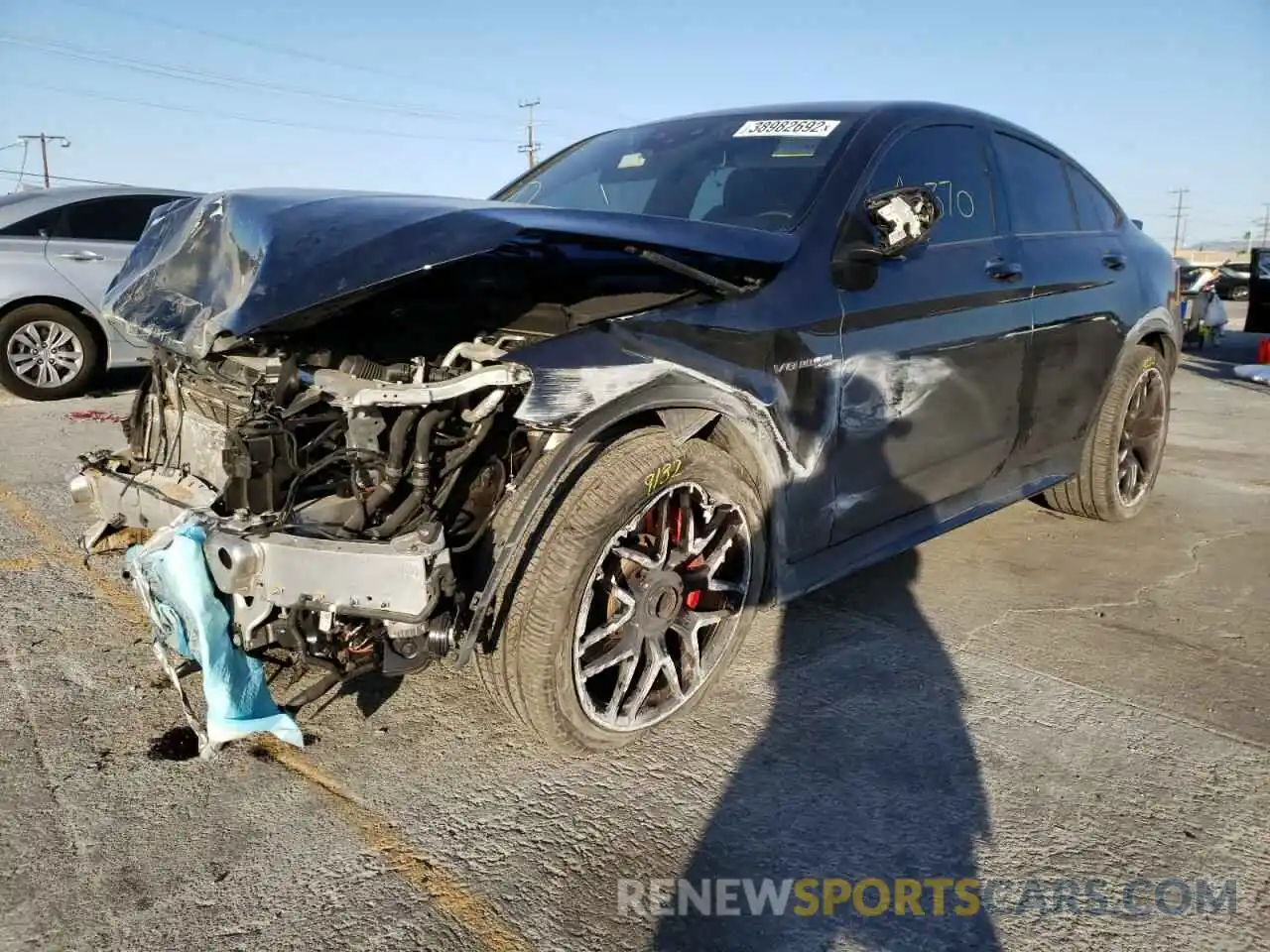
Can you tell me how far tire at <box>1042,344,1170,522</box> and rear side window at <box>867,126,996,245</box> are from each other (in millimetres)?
1392

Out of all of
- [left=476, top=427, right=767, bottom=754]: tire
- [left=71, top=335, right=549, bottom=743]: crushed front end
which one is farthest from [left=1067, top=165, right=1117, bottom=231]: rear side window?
[left=71, top=335, right=549, bottom=743]: crushed front end

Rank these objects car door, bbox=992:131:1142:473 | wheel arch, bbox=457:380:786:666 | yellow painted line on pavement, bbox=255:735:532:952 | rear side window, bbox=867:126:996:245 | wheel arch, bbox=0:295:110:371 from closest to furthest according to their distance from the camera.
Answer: yellow painted line on pavement, bbox=255:735:532:952 → wheel arch, bbox=457:380:786:666 → rear side window, bbox=867:126:996:245 → car door, bbox=992:131:1142:473 → wheel arch, bbox=0:295:110:371

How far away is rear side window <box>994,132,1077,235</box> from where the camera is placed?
3.88 m

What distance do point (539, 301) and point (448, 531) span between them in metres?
0.68

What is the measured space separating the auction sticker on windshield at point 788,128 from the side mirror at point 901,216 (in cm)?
55

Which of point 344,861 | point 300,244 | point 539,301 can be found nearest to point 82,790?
point 344,861

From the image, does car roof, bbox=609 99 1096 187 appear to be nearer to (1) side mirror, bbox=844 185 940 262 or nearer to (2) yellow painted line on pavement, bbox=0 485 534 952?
(1) side mirror, bbox=844 185 940 262

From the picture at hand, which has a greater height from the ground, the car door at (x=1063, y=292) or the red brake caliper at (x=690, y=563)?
the car door at (x=1063, y=292)

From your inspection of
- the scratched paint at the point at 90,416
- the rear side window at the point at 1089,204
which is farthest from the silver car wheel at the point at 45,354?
the rear side window at the point at 1089,204

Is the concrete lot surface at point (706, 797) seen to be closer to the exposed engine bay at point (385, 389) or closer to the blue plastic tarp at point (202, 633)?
the blue plastic tarp at point (202, 633)

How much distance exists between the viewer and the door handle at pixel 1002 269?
3.51 metres

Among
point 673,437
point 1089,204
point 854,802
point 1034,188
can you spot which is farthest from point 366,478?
point 1089,204

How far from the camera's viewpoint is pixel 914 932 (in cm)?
196

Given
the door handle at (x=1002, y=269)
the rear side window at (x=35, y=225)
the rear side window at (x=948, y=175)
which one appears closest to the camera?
the rear side window at (x=948, y=175)
